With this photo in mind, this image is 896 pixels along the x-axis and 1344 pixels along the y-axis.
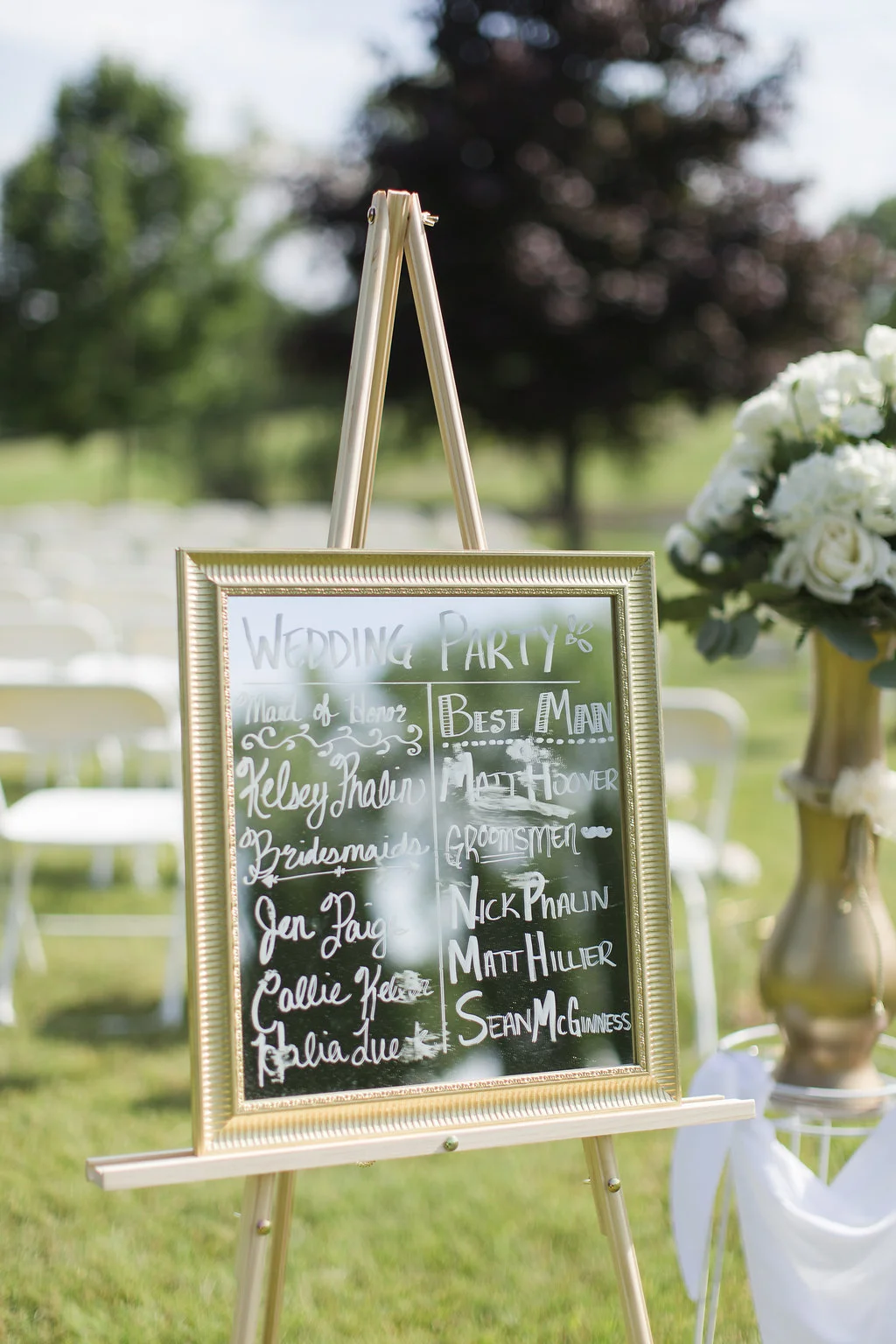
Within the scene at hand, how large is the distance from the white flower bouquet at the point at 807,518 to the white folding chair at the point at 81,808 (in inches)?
59.6

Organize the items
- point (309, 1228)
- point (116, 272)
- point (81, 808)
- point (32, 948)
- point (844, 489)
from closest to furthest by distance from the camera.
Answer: point (844, 489) < point (309, 1228) < point (81, 808) < point (32, 948) < point (116, 272)

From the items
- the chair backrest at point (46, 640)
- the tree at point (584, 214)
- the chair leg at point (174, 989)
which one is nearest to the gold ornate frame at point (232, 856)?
the chair leg at point (174, 989)

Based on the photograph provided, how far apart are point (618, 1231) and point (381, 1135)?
0.37 metres

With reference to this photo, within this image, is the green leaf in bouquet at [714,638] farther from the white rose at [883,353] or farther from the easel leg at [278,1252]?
the easel leg at [278,1252]

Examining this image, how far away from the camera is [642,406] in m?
16.4

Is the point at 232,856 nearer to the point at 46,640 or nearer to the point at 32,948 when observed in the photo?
the point at 32,948

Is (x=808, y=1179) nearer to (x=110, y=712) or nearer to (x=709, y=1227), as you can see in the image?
(x=709, y=1227)

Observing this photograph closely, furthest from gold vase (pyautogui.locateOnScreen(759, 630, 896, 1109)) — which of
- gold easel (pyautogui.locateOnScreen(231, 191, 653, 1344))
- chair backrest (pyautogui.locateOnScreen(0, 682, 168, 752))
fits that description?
chair backrest (pyautogui.locateOnScreen(0, 682, 168, 752))

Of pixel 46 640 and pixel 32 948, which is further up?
pixel 46 640

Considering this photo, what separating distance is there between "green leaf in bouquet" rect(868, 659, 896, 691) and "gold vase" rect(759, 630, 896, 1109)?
102 mm

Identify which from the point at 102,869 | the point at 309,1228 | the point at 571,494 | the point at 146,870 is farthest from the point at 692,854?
the point at 571,494

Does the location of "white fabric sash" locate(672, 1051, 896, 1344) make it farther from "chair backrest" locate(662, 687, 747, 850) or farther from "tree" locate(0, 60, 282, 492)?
"tree" locate(0, 60, 282, 492)

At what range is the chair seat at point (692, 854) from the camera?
3.30 metres

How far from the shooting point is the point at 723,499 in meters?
2.19
